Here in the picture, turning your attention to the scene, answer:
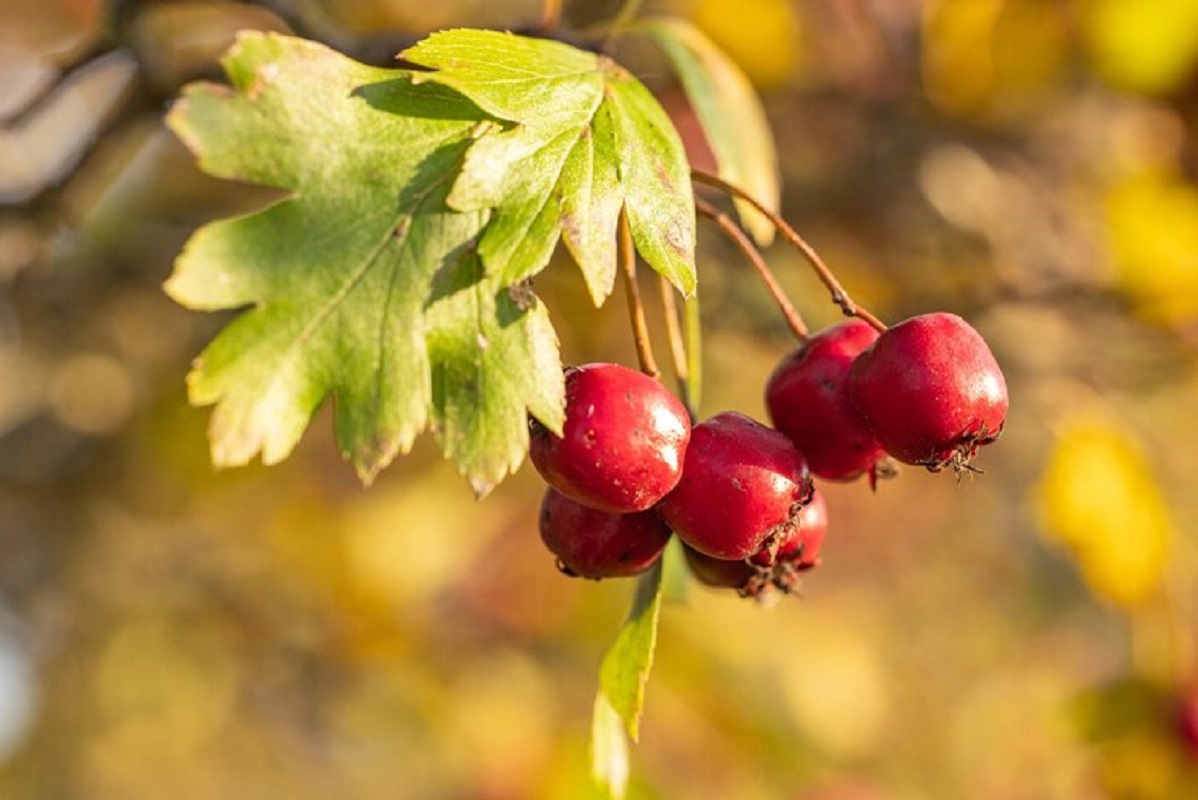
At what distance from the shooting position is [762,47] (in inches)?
115

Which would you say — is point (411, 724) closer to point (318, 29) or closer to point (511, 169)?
point (318, 29)

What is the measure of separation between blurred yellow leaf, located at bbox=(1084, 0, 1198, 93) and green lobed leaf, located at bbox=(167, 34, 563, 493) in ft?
6.69

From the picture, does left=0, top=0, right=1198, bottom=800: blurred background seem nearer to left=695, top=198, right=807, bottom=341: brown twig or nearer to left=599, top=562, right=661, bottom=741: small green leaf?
left=695, top=198, right=807, bottom=341: brown twig

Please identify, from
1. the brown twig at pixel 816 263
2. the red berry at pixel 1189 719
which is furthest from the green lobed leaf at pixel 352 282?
the red berry at pixel 1189 719

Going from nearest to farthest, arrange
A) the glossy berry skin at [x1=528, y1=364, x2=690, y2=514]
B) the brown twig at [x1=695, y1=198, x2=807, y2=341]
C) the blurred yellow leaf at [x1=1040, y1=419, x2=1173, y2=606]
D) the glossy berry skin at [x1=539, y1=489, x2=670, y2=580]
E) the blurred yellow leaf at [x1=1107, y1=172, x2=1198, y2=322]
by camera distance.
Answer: the glossy berry skin at [x1=528, y1=364, x2=690, y2=514] < the glossy berry skin at [x1=539, y1=489, x2=670, y2=580] < the brown twig at [x1=695, y1=198, x2=807, y2=341] < the blurred yellow leaf at [x1=1040, y1=419, x2=1173, y2=606] < the blurred yellow leaf at [x1=1107, y1=172, x2=1198, y2=322]

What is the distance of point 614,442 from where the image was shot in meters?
1.05

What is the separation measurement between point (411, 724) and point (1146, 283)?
2013 millimetres

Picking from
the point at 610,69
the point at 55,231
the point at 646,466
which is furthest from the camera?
the point at 55,231

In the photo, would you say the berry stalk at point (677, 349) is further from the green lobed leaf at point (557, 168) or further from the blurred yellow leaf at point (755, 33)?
the blurred yellow leaf at point (755, 33)

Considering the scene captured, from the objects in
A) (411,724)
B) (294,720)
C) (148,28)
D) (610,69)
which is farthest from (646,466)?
(294,720)

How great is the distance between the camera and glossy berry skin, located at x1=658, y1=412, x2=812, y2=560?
1104mm

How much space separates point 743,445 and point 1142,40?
201cm

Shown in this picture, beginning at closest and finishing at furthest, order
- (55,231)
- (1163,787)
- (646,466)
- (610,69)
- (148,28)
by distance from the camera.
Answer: (646,466), (610,69), (148,28), (55,231), (1163,787)

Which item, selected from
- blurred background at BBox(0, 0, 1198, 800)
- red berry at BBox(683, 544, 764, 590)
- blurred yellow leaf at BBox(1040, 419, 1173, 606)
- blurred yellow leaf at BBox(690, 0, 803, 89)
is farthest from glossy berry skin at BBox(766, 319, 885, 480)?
blurred yellow leaf at BBox(690, 0, 803, 89)
